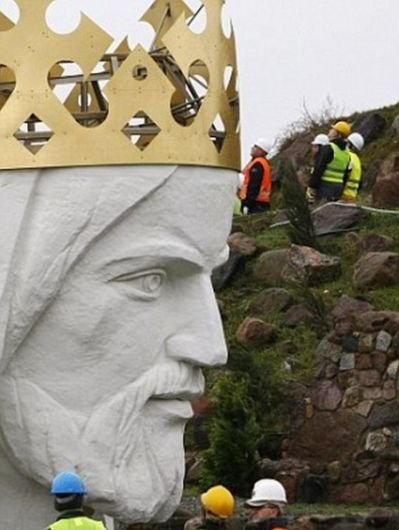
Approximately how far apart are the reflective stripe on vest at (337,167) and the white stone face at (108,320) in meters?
17.6

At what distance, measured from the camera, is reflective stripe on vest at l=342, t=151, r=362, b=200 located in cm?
3050

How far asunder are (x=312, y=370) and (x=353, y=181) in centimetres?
651

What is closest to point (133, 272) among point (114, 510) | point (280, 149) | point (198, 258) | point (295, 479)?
point (198, 258)

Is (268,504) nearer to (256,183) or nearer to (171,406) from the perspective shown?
(171,406)

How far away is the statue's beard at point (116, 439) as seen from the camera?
463 inches

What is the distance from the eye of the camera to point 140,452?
12.1 metres

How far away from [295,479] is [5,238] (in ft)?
37.6

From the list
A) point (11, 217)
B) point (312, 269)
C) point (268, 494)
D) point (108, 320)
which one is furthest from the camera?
point (312, 269)

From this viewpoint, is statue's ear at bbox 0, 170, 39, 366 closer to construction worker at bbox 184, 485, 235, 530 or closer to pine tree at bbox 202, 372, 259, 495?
construction worker at bbox 184, 485, 235, 530

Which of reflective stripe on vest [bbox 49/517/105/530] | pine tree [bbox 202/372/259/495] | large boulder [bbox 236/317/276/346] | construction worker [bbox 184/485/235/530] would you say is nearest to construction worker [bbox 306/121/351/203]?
large boulder [bbox 236/317/276/346]

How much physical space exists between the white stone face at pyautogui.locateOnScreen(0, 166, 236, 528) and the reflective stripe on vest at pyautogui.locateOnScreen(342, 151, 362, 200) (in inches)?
723

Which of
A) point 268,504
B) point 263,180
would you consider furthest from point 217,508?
→ point 263,180

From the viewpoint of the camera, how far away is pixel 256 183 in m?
30.9

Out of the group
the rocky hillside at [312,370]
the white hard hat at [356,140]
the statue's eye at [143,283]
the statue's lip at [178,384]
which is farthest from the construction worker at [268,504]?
the white hard hat at [356,140]
